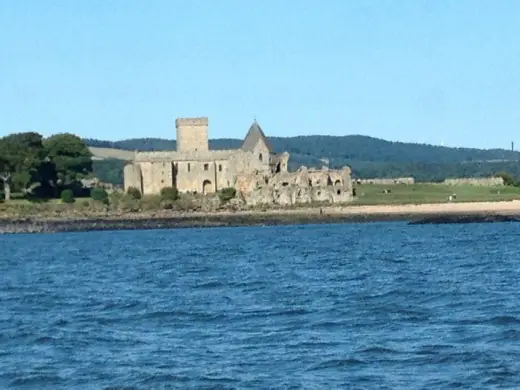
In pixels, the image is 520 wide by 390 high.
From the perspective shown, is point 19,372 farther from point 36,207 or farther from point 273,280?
point 36,207

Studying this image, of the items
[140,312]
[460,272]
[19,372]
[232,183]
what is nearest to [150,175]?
[232,183]

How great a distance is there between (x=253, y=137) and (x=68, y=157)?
13209 mm

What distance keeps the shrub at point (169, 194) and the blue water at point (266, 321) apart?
37798 millimetres

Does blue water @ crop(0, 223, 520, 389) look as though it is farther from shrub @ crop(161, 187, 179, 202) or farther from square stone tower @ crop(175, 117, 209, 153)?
square stone tower @ crop(175, 117, 209, 153)

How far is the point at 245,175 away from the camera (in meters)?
78.6

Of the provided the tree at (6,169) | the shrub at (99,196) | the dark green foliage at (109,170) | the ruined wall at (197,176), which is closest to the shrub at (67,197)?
the shrub at (99,196)

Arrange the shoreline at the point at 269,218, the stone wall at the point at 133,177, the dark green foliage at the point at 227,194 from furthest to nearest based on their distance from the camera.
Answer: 1. the stone wall at the point at 133,177
2. the dark green foliage at the point at 227,194
3. the shoreline at the point at 269,218

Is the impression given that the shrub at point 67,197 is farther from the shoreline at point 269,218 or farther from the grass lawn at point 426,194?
the grass lawn at point 426,194

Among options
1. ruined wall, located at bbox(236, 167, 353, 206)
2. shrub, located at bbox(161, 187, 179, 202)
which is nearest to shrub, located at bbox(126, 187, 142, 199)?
shrub, located at bbox(161, 187, 179, 202)

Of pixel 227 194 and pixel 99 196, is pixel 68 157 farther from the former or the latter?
pixel 227 194

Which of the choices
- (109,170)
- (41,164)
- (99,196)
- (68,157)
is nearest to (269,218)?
(99,196)

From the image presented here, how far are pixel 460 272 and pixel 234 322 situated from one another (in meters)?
10.5

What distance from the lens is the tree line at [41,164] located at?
258 feet

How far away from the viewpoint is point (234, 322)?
65.5ft
